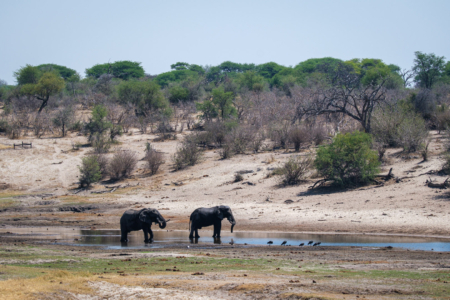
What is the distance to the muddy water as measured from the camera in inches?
506

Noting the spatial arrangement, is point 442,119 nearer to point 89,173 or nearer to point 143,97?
point 89,173

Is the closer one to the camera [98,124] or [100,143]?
[100,143]

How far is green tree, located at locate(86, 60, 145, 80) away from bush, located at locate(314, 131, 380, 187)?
55.4 m

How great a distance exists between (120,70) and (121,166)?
48490 mm

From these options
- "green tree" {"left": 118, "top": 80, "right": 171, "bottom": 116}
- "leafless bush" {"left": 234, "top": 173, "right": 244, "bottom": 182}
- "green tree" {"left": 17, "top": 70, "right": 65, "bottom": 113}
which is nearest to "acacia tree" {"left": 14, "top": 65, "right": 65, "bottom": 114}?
"green tree" {"left": 17, "top": 70, "right": 65, "bottom": 113}

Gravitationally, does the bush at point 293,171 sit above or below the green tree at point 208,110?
below

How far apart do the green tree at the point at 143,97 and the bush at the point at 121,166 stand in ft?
57.5

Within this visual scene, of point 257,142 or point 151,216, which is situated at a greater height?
point 257,142

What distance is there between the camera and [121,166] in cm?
2769

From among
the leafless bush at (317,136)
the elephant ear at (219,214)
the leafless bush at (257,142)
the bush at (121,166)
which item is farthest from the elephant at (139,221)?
the leafless bush at (317,136)

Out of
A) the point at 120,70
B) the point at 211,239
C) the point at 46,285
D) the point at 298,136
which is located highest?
the point at 120,70

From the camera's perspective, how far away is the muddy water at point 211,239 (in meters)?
12.9

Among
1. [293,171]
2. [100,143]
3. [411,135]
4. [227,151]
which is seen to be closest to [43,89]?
[100,143]

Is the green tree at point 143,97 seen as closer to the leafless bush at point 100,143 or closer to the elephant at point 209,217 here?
the leafless bush at point 100,143
